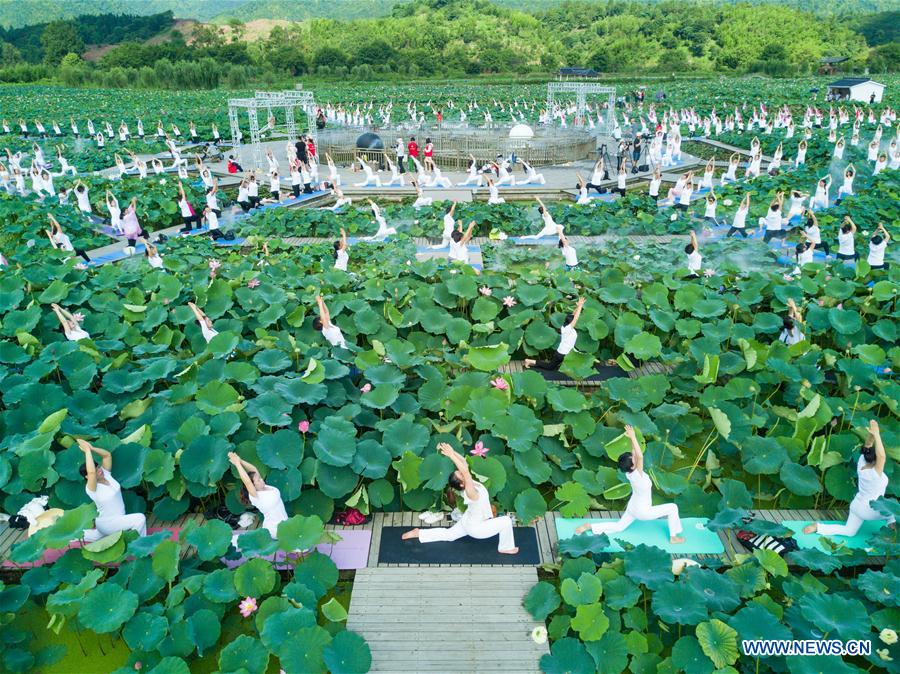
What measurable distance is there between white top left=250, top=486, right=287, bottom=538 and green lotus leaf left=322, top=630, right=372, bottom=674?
4.04ft

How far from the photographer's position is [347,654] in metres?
4.18

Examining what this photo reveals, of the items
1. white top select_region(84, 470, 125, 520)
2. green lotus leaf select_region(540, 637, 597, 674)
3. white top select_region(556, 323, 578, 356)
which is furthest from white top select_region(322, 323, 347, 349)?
green lotus leaf select_region(540, 637, 597, 674)

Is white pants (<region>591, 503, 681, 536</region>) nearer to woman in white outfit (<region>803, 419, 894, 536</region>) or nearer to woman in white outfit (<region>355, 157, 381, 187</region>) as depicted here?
woman in white outfit (<region>803, 419, 894, 536</region>)

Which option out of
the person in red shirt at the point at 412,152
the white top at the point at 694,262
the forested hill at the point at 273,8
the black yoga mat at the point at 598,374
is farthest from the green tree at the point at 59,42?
the black yoga mat at the point at 598,374

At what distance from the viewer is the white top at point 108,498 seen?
17.0 feet

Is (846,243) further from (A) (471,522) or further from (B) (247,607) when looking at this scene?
(B) (247,607)

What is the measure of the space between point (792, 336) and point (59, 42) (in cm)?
8677

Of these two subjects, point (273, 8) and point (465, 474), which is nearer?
point (465, 474)

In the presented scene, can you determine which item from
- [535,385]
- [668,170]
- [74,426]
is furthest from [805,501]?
[668,170]

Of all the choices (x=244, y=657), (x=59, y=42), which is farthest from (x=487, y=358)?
(x=59, y=42)

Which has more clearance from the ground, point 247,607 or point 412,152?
point 412,152

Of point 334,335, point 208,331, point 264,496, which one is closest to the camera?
point 264,496

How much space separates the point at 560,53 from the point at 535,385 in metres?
74.1

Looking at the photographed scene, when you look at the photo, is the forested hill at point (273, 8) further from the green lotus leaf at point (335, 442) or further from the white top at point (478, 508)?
the white top at point (478, 508)
